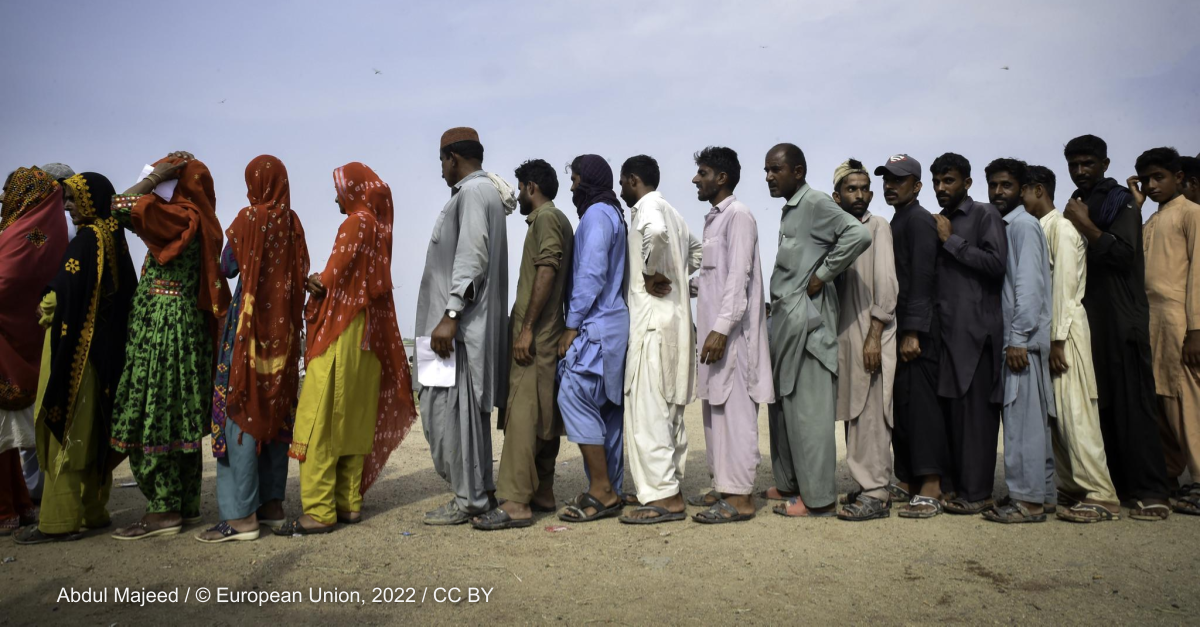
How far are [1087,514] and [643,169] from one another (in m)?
3.53

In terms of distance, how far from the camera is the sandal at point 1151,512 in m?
5.15

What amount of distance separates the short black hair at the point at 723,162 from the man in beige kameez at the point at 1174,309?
2880 mm

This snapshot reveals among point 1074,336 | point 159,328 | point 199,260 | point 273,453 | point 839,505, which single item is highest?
point 199,260

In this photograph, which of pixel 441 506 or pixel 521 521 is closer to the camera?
pixel 521 521

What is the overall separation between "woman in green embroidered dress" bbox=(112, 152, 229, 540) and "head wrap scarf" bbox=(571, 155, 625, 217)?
91.8 inches

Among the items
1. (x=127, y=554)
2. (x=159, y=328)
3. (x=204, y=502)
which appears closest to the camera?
(x=127, y=554)

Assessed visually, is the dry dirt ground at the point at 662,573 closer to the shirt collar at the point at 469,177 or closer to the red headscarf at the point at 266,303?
the red headscarf at the point at 266,303

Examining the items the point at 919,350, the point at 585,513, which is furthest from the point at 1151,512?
the point at 585,513

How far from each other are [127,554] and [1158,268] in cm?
667

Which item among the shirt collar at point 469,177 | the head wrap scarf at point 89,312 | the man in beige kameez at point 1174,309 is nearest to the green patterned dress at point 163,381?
the head wrap scarf at point 89,312

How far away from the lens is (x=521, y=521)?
5.12m

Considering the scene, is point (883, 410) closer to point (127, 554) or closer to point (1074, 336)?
point (1074, 336)

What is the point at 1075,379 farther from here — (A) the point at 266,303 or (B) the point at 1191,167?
(A) the point at 266,303

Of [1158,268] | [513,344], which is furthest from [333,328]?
[1158,268]
